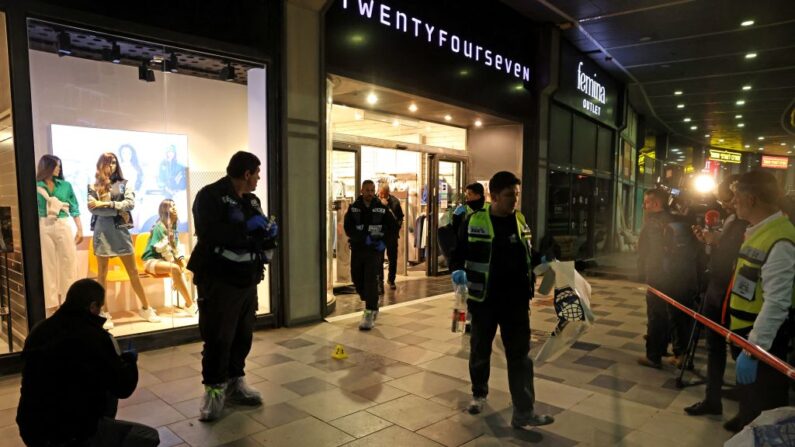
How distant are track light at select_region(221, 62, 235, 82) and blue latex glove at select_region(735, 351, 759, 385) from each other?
5489mm

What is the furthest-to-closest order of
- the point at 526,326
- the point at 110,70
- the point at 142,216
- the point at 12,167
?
1. the point at 142,216
2. the point at 110,70
3. the point at 12,167
4. the point at 526,326

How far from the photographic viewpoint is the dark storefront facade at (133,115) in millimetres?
4414

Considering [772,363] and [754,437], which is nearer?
[754,437]

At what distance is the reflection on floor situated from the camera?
287 inches

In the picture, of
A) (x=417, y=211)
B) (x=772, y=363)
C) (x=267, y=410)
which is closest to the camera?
(x=772, y=363)

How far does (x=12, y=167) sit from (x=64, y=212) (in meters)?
0.83

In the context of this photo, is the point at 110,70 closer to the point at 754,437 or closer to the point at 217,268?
the point at 217,268

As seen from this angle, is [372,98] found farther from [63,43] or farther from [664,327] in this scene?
[664,327]

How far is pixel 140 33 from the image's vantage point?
486 cm

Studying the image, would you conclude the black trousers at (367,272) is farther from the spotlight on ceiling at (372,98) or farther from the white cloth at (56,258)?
the white cloth at (56,258)

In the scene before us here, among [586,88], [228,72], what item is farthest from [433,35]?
[586,88]

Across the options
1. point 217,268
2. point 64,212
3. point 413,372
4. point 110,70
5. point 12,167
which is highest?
point 110,70

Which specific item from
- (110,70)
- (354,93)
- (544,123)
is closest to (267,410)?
(110,70)

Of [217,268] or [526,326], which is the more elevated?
[217,268]
